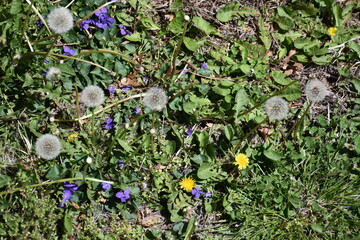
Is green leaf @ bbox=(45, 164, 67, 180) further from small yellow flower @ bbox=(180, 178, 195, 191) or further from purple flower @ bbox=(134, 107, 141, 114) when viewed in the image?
small yellow flower @ bbox=(180, 178, 195, 191)

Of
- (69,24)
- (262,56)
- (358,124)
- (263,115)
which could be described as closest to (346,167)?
(358,124)

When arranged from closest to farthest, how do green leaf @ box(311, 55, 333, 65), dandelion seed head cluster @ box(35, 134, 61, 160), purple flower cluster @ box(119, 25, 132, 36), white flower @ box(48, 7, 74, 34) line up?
white flower @ box(48, 7, 74, 34) → dandelion seed head cluster @ box(35, 134, 61, 160) → purple flower cluster @ box(119, 25, 132, 36) → green leaf @ box(311, 55, 333, 65)

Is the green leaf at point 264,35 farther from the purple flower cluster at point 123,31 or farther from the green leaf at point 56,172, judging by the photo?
the green leaf at point 56,172

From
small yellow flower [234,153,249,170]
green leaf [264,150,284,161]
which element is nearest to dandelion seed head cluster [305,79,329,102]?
green leaf [264,150,284,161]

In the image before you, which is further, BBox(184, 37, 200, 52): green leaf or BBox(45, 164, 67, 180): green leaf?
BBox(184, 37, 200, 52): green leaf

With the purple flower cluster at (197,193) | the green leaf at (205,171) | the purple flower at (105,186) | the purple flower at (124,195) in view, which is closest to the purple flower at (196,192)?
the purple flower cluster at (197,193)

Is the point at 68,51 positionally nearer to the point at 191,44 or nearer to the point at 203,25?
the point at 191,44
